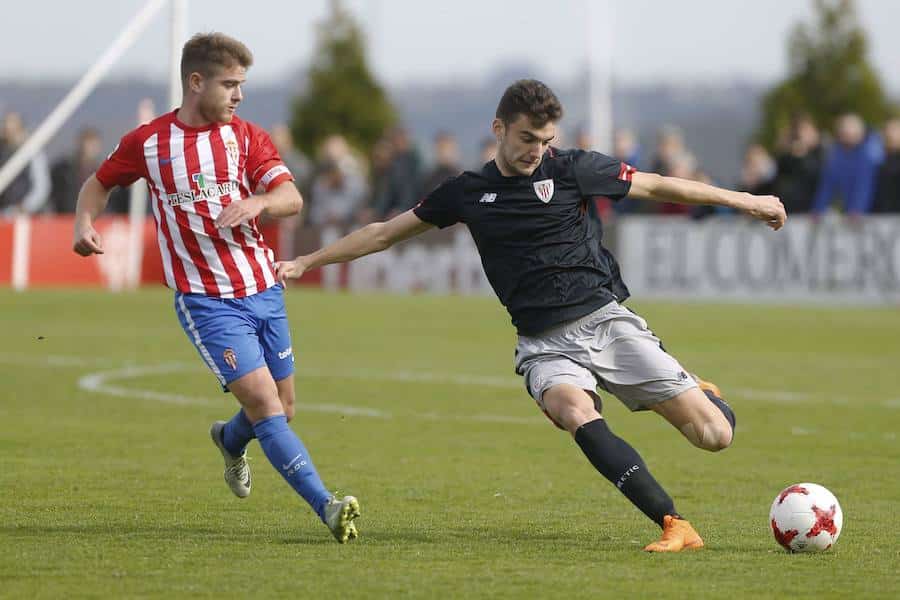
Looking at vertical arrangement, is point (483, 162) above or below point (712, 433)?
above

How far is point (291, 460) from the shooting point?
22.6 ft

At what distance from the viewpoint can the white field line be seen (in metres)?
12.0

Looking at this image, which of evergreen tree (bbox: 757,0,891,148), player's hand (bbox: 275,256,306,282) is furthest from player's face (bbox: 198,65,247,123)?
evergreen tree (bbox: 757,0,891,148)

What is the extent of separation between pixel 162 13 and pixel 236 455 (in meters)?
15.6

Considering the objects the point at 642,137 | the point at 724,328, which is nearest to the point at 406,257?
the point at 724,328

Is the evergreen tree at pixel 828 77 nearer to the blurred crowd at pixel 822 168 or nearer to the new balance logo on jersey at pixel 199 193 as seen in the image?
the blurred crowd at pixel 822 168

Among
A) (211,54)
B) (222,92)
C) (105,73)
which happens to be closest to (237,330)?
(222,92)

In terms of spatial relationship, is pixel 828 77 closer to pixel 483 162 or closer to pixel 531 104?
pixel 483 162

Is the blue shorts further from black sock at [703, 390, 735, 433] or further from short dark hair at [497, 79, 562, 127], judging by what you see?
black sock at [703, 390, 735, 433]

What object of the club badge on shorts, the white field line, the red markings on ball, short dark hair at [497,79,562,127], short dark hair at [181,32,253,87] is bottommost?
the white field line

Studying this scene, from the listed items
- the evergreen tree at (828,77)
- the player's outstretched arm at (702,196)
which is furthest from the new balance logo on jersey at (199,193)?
the evergreen tree at (828,77)

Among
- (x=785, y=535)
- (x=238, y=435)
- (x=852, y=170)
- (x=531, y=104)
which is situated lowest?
(x=785, y=535)

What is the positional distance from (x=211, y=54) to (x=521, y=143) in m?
1.41

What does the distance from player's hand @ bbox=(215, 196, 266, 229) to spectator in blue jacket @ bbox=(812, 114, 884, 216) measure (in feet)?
55.7
